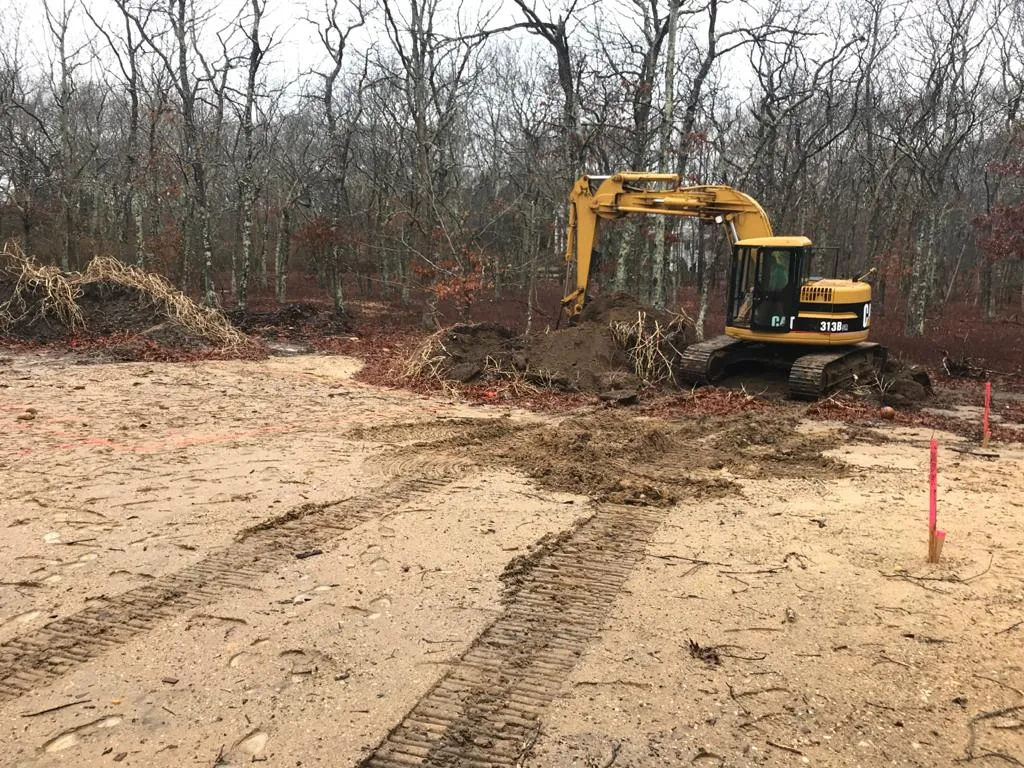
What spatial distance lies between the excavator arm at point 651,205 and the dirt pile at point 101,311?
7.96 meters

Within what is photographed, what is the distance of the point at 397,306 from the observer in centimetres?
2859

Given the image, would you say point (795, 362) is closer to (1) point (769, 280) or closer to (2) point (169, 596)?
(1) point (769, 280)

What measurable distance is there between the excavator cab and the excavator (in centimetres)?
2

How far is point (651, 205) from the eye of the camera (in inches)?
512

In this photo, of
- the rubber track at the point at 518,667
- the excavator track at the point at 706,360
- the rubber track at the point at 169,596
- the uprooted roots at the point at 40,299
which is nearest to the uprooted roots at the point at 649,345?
the excavator track at the point at 706,360

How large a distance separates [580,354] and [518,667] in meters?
9.59

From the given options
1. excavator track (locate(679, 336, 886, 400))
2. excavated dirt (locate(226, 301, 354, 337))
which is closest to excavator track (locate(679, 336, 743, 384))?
excavator track (locate(679, 336, 886, 400))

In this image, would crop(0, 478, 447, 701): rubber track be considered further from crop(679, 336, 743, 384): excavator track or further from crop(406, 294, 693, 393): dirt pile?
crop(679, 336, 743, 384): excavator track

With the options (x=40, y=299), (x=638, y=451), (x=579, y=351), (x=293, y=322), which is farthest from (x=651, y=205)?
(x=40, y=299)

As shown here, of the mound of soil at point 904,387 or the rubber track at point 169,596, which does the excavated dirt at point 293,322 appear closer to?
the mound of soil at point 904,387

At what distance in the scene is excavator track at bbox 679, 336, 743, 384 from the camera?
12320 mm

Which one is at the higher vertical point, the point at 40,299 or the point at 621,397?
the point at 40,299

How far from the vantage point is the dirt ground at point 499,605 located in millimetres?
3146

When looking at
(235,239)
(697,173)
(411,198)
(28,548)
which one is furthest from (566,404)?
(235,239)
